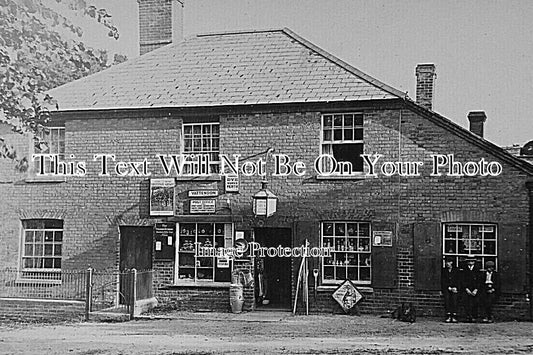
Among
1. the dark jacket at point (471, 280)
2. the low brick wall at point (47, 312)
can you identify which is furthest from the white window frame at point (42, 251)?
the dark jacket at point (471, 280)

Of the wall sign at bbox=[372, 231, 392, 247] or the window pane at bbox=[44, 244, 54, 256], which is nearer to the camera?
the wall sign at bbox=[372, 231, 392, 247]

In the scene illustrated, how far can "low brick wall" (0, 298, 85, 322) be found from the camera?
12.8 meters

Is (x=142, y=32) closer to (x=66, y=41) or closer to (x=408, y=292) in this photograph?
(x=66, y=41)

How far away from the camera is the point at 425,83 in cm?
1244

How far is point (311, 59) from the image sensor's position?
12719 millimetres

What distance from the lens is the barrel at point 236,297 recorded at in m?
13.1

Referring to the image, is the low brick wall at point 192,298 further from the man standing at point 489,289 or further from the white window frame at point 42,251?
the man standing at point 489,289

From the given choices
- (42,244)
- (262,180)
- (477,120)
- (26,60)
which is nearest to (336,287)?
(262,180)

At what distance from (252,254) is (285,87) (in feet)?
8.67

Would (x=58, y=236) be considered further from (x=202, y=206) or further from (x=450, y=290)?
(x=450, y=290)

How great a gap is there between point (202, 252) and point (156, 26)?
11.9 ft

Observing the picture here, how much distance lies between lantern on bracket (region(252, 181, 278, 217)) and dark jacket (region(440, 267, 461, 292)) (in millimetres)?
2720

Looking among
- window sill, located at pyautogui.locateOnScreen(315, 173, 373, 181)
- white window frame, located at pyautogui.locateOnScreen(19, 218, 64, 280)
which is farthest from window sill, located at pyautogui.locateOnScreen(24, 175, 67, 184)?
window sill, located at pyautogui.locateOnScreen(315, 173, 373, 181)

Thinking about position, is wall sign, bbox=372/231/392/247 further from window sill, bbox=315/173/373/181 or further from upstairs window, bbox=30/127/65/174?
upstairs window, bbox=30/127/65/174
